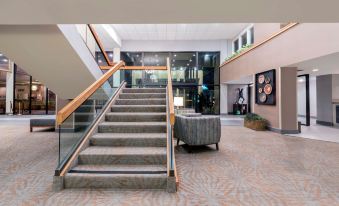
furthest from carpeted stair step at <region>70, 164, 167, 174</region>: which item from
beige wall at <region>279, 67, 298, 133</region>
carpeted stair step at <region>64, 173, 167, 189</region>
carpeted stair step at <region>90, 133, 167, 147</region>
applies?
beige wall at <region>279, 67, 298, 133</region>

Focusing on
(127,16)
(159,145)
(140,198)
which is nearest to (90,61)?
(127,16)

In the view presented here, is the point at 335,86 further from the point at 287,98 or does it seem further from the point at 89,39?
the point at 89,39

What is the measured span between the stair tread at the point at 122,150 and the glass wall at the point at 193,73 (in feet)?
33.1

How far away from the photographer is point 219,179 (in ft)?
10.2

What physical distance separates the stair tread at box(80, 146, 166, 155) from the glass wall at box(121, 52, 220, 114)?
397 inches

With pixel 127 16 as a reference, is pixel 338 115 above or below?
below

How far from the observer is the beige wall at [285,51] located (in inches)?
207

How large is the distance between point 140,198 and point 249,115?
7097 millimetres

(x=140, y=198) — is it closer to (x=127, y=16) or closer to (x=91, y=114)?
(x=91, y=114)

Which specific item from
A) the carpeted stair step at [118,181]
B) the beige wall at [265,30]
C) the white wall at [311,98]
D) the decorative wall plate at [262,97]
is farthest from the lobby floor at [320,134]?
the carpeted stair step at [118,181]

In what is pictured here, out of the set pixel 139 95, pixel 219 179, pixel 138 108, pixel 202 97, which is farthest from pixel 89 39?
pixel 202 97

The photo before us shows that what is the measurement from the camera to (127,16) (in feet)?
11.1

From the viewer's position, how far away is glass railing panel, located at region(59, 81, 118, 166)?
9.96 feet

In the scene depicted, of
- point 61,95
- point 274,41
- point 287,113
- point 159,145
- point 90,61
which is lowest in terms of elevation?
point 159,145
